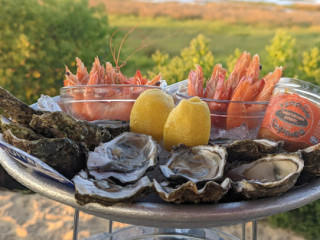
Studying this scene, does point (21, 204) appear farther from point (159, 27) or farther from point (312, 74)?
point (159, 27)

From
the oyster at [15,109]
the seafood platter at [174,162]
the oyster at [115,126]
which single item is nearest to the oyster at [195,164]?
the seafood platter at [174,162]

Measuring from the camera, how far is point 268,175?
0.72 meters

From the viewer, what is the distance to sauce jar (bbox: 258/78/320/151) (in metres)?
0.86

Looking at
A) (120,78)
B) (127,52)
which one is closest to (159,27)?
(127,52)

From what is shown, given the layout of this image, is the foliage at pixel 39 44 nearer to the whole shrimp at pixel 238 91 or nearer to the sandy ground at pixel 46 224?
the sandy ground at pixel 46 224

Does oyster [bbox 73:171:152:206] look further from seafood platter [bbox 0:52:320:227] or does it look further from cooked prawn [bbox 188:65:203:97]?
cooked prawn [bbox 188:65:203:97]

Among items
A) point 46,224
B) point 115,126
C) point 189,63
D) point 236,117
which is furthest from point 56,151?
point 189,63

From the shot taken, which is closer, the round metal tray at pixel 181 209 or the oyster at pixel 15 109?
the round metal tray at pixel 181 209

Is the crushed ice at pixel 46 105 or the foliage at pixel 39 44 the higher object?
the crushed ice at pixel 46 105

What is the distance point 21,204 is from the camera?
2580mm

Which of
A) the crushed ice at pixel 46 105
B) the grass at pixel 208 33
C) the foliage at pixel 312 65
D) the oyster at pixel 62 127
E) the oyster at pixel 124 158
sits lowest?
the grass at pixel 208 33

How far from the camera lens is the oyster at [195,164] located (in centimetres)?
68

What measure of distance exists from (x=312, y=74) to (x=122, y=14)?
11.8ft

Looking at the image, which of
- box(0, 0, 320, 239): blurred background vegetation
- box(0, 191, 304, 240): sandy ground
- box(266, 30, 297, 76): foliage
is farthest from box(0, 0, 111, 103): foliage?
box(266, 30, 297, 76): foliage
